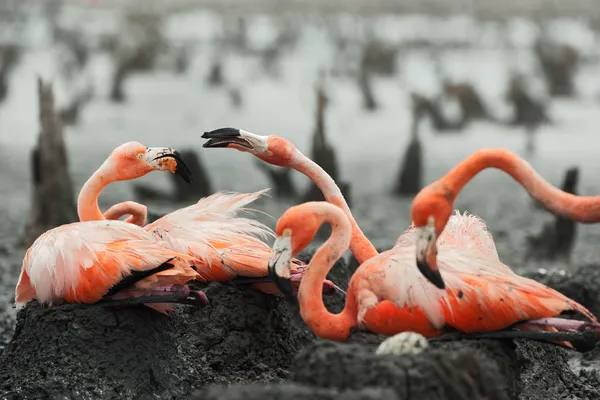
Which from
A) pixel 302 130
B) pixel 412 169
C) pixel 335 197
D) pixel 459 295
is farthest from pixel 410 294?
pixel 302 130

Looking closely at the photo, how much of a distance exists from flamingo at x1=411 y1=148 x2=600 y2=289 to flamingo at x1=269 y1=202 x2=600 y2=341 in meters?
0.27

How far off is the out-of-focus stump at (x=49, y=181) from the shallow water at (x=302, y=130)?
1.78m

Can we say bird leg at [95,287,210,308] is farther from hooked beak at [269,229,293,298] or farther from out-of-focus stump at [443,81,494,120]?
out-of-focus stump at [443,81,494,120]

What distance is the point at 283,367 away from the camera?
6.77m

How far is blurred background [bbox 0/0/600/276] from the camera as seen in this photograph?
14266 millimetres

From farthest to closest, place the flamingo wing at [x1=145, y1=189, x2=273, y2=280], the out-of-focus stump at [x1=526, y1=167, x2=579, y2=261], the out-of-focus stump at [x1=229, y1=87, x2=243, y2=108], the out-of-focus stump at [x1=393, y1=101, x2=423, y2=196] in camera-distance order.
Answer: the out-of-focus stump at [x1=229, y1=87, x2=243, y2=108]
the out-of-focus stump at [x1=393, y1=101, x2=423, y2=196]
the out-of-focus stump at [x1=526, y1=167, x2=579, y2=261]
the flamingo wing at [x1=145, y1=189, x2=273, y2=280]

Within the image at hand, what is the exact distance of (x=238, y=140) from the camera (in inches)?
255

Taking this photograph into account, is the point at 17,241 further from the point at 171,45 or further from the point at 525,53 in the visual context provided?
the point at 525,53

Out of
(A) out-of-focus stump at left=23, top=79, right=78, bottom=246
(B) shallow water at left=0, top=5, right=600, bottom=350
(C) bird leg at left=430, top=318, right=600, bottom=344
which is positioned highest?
(C) bird leg at left=430, top=318, right=600, bottom=344

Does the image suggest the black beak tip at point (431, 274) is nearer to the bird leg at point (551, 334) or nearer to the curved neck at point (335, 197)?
the bird leg at point (551, 334)

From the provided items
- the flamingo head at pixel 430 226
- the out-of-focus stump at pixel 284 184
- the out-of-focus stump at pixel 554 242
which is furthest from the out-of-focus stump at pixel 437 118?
the flamingo head at pixel 430 226

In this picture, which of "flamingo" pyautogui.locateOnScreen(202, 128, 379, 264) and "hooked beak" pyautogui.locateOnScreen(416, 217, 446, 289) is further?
"flamingo" pyautogui.locateOnScreen(202, 128, 379, 264)

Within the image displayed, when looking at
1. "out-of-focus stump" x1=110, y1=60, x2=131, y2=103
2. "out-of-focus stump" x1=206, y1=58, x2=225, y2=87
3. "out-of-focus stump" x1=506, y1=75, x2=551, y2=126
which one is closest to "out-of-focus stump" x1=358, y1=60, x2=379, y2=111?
"out-of-focus stump" x1=506, y1=75, x2=551, y2=126

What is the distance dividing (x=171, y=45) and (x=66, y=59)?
2206mm
